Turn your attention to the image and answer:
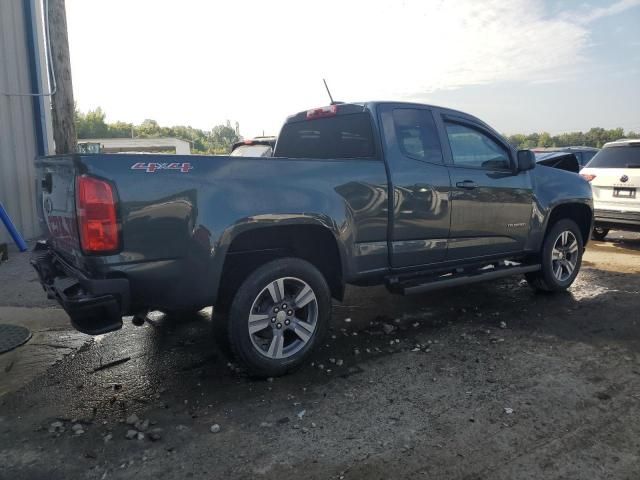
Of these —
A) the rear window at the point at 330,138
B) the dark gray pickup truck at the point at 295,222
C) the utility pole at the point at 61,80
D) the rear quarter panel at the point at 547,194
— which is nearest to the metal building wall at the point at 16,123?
the utility pole at the point at 61,80

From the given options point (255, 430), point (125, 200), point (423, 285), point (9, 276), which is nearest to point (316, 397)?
point (255, 430)

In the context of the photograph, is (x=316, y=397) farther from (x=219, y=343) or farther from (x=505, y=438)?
(x=505, y=438)

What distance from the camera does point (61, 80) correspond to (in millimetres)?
7609

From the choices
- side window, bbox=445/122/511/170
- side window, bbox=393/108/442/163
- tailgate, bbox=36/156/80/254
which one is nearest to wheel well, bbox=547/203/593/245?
side window, bbox=445/122/511/170

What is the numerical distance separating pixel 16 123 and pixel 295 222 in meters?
7.52

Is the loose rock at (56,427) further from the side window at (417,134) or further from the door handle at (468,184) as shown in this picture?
the door handle at (468,184)

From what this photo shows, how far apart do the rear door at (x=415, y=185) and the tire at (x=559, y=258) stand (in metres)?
1.65

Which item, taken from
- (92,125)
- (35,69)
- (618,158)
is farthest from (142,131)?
(618,158)

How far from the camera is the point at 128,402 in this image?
11.1 ft

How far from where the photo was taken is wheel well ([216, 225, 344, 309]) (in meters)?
3.63

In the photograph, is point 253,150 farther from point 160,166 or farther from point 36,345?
point 160,166

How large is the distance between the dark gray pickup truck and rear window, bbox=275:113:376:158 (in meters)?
0.02

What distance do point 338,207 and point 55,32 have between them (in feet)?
20.1

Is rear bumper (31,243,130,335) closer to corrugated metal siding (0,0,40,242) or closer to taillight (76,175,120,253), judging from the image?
taillight (76,175,120,253)
